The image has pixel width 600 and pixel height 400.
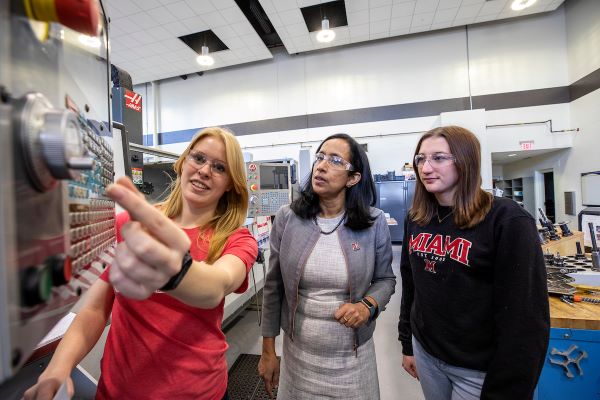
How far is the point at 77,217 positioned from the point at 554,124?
666 centimetres

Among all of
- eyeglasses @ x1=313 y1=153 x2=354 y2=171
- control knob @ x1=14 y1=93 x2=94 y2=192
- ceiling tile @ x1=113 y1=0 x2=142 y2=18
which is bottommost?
control knob @ x1=14 y1=93 x2=94 y2=192

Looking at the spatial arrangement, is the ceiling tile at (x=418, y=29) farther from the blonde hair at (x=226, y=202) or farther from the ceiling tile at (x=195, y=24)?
the blonde hair at (x=226, y=202)

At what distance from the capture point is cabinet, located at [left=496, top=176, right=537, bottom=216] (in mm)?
5915

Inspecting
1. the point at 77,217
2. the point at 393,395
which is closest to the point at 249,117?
the point at 393,395

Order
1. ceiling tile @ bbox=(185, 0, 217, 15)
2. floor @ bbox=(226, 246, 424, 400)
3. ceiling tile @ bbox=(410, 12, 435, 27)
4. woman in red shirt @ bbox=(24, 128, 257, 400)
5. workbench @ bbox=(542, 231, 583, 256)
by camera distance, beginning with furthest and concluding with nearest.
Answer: ceiling tile @ bbox=(410, 12, 435, 27), ceiling tile @ bbox=(185, 0, 217, 15), workbench @ bbox=(542, 231, 583, 256), floor @ bbox=(226, 246, 424, 400), woman in red shirt @ bbox=(24, 128, 257, 400)

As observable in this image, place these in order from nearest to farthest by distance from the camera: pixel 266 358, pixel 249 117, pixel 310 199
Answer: pixel 266 358, pixel 310 199, pixel 249 117

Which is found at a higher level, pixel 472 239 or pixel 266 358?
pixel 472 239

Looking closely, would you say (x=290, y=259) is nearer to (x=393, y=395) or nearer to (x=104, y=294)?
(x=104, y=294)

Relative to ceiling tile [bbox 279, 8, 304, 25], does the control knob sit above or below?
below

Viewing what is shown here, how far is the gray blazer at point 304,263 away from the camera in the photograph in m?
1.19

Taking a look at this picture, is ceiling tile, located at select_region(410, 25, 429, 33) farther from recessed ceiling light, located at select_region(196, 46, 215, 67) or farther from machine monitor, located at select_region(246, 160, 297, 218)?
machine monitor, located at select_region(246, 160, 297, 218)

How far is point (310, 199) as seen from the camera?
1398mm

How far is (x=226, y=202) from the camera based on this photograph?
3.25 feet

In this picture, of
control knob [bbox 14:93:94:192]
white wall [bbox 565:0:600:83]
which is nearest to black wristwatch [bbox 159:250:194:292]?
control knob [bbox 14:93:94:192]
